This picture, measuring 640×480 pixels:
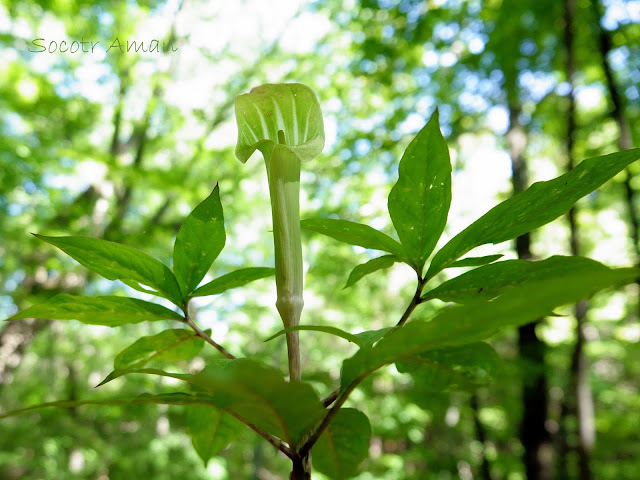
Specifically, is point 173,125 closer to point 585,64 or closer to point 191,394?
point 585,64

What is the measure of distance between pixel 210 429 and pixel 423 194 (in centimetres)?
23

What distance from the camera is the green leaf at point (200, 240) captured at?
320 millimetres

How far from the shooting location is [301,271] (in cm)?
30

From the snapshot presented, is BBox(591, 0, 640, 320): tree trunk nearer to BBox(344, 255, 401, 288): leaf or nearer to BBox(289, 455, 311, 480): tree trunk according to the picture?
BBox(344, 255, 401, 288): leaf

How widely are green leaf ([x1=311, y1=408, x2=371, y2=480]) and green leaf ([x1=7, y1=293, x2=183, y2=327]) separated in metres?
0.13

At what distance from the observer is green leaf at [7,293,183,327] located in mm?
298

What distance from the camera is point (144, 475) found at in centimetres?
391

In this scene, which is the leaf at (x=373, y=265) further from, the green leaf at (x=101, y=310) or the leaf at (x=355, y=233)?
the green leaf at (x=101, y=310)

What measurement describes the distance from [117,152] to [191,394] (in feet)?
11.0


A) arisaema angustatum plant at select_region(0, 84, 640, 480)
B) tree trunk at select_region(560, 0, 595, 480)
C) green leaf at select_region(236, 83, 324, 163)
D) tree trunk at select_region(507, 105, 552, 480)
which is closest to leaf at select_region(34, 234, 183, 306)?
arisaema angustatum plant at select_region(0, 84, 640, 480)

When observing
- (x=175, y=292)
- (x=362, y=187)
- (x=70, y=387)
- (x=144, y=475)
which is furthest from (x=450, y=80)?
(x=144, y=475)

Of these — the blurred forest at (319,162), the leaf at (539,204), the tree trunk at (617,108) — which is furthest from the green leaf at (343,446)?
the tree trunk at (617,108)

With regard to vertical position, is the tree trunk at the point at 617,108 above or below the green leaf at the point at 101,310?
above

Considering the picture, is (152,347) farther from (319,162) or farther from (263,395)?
(319,162)
